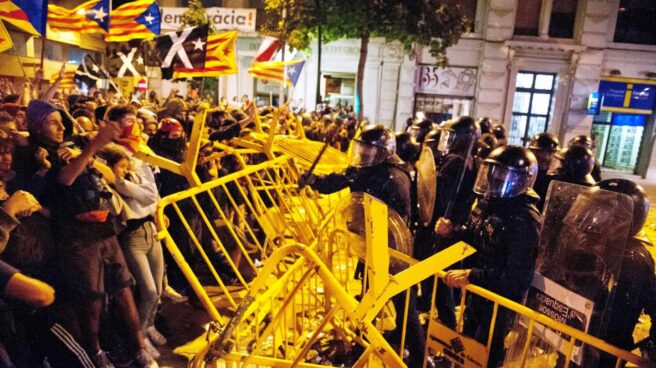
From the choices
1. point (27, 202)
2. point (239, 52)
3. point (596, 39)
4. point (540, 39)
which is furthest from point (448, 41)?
point (27, 202)

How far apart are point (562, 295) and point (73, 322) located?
11.1ft

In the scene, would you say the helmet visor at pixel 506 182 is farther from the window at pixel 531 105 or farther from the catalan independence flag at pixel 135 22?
the window at pixel 531 105

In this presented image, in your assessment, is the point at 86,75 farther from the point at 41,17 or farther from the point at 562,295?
the point at 562,295

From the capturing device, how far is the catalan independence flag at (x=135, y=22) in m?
8.28

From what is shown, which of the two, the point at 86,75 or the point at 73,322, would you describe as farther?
the point at 86,75

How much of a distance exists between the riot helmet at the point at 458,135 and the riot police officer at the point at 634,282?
82.0 inches

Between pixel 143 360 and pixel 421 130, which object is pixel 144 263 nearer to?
A: pixel 143 360

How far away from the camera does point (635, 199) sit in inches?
108

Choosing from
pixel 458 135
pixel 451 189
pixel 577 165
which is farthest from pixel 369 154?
pixel 577 165

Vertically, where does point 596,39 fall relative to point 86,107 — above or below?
above

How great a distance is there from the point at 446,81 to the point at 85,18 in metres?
15.4

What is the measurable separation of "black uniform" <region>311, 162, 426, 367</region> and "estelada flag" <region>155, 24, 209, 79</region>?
5.01 meters

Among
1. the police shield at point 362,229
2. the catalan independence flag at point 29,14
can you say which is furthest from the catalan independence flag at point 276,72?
the police shield at point 362,229

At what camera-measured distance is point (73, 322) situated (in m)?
3.07
